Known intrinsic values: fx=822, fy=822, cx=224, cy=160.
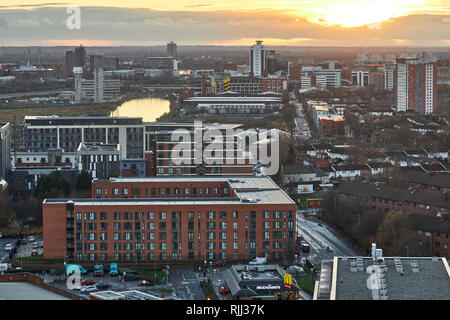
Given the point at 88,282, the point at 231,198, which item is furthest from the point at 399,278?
the point at 231,198

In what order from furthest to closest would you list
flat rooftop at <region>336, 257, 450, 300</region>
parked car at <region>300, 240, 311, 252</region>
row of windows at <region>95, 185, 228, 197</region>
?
row of windows at <region>95, 185, 228, 197</region> → parked car at <region>300, 240, 311, 252</region> → flat rooftop at <region>336, 257, 450, 300</region>

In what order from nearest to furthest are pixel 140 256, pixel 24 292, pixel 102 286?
pixel 24 292 < pixel 102 286 < pixel 140 256

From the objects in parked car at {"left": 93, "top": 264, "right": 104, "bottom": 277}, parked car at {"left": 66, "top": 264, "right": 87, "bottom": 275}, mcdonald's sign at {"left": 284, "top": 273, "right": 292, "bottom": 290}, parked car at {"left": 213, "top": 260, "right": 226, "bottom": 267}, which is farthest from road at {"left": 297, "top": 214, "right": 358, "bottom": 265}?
parked car at {"left": 66, "top": 264, "right": 87, "bottom": 275}

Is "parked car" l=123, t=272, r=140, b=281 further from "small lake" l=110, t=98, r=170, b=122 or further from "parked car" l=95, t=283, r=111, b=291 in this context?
"small lake" l=110, t=98, r=170, b=122

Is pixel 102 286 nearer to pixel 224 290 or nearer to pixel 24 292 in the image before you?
pixel 24 292
